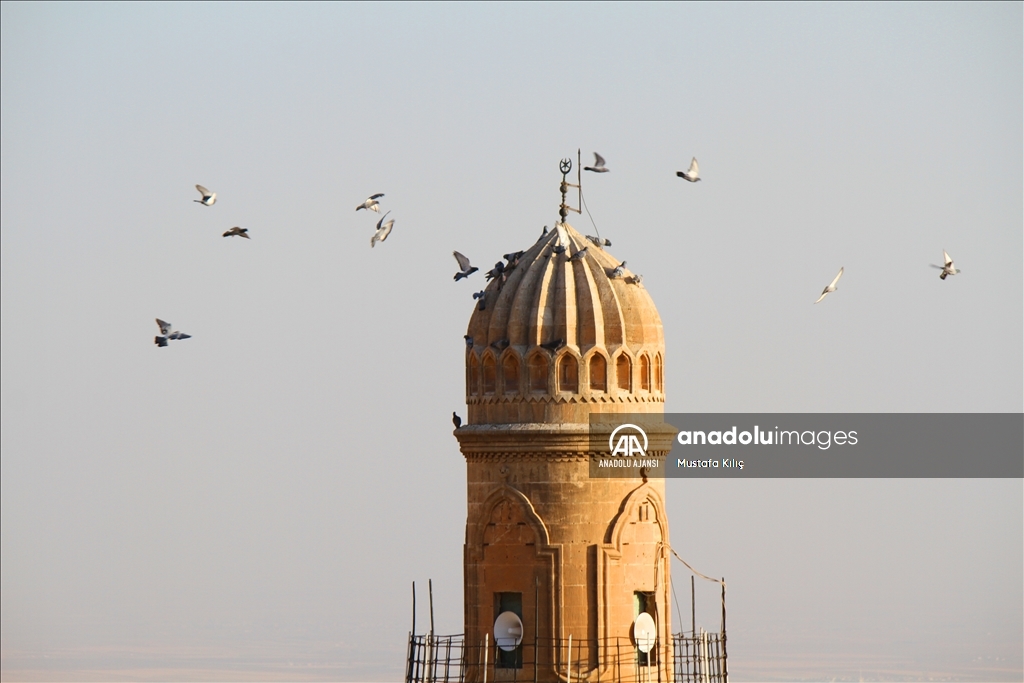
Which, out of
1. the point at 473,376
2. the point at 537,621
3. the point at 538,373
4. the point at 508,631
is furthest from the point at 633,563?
the point at 473,376

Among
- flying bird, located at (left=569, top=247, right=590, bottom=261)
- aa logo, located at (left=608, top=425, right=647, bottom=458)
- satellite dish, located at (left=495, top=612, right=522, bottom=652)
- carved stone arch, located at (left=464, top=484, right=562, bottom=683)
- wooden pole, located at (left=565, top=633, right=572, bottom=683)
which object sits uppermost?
flying bird, located at (left=569, top=247, right=590, bottom=261)

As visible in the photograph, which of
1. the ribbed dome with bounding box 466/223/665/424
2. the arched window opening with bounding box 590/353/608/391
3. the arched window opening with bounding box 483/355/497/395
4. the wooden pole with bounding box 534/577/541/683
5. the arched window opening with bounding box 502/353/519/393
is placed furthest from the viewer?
the arched window opening with bounding box 483/355/497/395

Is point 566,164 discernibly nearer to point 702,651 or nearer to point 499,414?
point 499,414

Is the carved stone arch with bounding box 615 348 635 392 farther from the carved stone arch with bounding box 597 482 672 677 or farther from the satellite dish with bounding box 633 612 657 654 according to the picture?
the satellite dish with bounding box 633 612 657 654

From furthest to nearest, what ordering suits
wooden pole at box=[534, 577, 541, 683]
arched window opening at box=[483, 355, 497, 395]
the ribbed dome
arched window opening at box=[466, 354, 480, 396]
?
arched window opening at box=[466, 354, 480, 396] → arched window opening at box=[483, 355, 497, 395] → the ribbed dome → wooden pole at box=[534, 577, 541, 683]

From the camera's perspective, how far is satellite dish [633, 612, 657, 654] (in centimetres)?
4541

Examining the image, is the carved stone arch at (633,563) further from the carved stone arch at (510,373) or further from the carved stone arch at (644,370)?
the carved stone arch at (510,373)

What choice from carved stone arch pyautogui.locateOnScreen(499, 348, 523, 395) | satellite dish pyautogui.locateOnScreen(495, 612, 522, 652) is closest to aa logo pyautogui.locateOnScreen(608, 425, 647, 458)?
carved stone arch pyautogui.locateOnScreen(499, 348, 523, 395)

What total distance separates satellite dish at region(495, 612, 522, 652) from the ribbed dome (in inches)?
164

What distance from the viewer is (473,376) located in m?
45.7

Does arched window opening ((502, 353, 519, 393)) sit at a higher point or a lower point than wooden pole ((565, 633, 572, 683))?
higher

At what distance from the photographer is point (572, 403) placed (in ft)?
147

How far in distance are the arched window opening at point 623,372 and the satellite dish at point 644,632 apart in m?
4.96

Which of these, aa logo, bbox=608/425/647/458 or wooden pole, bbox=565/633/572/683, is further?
aa logo, bbox=608/425/647/458
